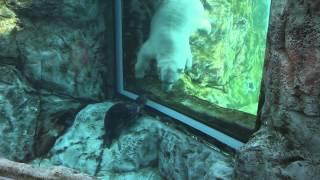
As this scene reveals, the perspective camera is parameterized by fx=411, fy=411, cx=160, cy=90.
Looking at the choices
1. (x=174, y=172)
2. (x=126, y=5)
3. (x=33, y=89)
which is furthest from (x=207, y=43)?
(x=33, y=89)

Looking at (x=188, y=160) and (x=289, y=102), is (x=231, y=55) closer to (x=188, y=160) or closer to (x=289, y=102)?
(x=188, y=160)

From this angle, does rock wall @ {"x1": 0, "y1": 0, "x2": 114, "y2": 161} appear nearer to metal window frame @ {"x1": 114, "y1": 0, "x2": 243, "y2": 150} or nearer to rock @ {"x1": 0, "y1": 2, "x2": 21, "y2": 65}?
rock @ {"x1": 0, "y1": 2, "x2": 21, "y2": 65}

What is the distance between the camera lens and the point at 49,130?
5.02m

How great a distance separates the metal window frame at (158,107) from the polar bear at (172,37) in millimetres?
296

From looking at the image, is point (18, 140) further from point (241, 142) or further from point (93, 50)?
point (241, 142)

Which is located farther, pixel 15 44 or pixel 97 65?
pixel 97 65

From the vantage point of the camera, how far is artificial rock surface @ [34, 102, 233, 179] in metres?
4.24

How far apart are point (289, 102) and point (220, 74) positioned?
145 centimetres

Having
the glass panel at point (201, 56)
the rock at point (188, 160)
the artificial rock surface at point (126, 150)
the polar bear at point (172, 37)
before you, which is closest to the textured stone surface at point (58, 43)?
the glass panel at point (201, 56)

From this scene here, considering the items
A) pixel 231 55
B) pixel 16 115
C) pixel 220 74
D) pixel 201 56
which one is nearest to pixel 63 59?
pixel 16 115

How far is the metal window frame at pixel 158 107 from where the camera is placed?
3707mm

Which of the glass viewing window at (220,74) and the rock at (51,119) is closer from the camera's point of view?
the glass viewing window at (220,74)

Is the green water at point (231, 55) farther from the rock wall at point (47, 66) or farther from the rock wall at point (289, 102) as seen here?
the rock wall at point (47, 66)

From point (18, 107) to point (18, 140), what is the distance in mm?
378
